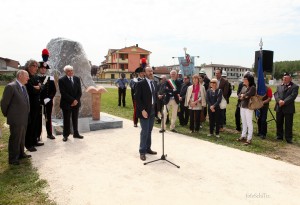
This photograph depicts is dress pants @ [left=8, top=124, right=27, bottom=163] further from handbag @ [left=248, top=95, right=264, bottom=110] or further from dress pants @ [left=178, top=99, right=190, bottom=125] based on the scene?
dress pants @ [left=178, top=99, right=190, bottom=125]

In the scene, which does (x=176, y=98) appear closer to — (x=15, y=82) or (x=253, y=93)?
(x=253, y=93)

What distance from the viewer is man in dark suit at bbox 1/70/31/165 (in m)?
4.96

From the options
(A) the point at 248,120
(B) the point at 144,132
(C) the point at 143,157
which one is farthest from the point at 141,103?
(A) the point at 248,120

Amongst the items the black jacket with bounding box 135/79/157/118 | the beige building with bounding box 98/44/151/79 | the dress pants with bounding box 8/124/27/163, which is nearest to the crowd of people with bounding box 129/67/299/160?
the black jacket with bounding box 135/79/157/118

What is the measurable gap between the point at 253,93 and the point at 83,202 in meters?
5.18

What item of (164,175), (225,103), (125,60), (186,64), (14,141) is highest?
(125,60)

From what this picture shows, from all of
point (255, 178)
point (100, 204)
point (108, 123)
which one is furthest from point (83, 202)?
point (108, 123)

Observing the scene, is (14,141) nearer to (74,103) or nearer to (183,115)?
(74,103)

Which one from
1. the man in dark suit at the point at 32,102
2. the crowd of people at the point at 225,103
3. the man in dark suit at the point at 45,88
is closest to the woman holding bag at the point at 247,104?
the crowd of people at the point at 225,103

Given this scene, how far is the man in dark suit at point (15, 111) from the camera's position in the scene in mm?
4957

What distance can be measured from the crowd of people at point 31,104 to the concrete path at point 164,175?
41cm

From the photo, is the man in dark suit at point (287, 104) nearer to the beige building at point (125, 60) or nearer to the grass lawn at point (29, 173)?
the grass lawn at point (29, 173)

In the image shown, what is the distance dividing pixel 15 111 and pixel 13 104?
137 mm

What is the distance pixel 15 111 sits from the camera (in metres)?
5.01
